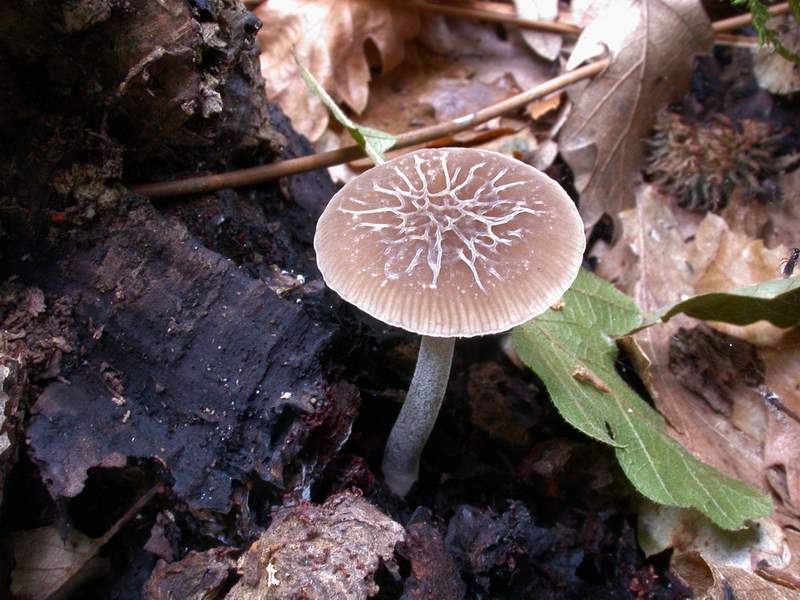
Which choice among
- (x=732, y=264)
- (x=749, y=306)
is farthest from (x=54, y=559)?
(x=732, y=264)

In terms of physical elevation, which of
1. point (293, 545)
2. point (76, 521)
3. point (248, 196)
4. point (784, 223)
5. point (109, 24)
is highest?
point (109, 24)

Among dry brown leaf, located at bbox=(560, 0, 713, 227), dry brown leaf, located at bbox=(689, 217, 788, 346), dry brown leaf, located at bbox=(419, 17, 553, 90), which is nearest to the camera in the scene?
dry brown leaf, located at bbox=(689, 217, 788, 346)

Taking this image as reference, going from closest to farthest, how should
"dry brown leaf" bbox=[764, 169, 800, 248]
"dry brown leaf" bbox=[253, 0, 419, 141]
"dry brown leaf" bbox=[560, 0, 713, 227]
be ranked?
"dry brown leaf" bbox=[764, 169, 800, 248], "dry brown leaf" bbox=[560, 0, 713, 227], "dry brown leaf" bbox=[253, 0, 419, 141]

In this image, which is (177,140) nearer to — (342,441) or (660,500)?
(342,441)

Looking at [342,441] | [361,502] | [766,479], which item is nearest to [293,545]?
[361,502]

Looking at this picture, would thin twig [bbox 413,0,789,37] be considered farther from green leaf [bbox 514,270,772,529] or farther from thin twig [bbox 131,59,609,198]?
green leaf [bbox 514,270,772,529]

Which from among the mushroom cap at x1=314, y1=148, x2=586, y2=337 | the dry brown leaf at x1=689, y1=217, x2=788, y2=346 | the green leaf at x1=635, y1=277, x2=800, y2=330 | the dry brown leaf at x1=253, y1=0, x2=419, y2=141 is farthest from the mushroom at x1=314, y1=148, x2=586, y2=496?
the dry brown leaf at x1=253, y1=0, x2=419, y2=141

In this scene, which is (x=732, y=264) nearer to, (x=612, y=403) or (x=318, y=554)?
(x=612, y=403)
